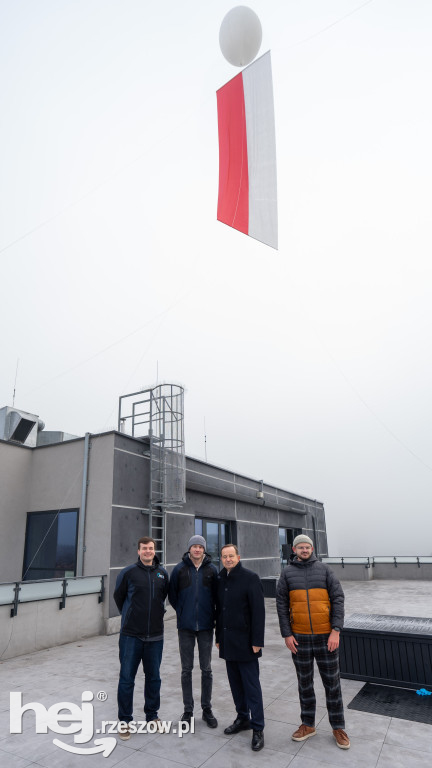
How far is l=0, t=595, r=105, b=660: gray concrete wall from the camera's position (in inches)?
303

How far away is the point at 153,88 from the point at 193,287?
4.94 meters

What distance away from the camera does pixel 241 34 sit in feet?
25.3

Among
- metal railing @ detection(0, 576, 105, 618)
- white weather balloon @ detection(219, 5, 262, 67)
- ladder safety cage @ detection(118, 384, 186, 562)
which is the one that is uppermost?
white weather balloon @ detection(219, 5, 262, 67)

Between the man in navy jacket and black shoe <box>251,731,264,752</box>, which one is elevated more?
the man in navy jacket

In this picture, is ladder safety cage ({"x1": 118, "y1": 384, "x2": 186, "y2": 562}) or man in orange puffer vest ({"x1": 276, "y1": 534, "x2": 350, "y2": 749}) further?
ladder safety cage ({"x1": 118, "y1": 384, "x2": 186, "y2": 562})

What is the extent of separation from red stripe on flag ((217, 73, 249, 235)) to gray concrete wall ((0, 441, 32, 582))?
896 cm

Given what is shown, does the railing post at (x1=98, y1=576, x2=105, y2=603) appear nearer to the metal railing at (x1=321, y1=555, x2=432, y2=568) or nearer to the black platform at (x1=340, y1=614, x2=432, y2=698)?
the black platform at (x1=340, y1=614, x2=432, y2=698)

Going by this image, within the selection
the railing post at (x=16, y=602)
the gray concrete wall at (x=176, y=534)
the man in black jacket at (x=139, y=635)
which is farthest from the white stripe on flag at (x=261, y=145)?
the gray concrete wall at (x=176, y=534)

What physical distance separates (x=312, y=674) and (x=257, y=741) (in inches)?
30.6

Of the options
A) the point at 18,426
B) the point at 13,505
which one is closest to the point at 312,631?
the point at 13,505

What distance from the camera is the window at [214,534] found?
593 inches

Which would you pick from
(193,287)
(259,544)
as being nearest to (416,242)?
(193,287)

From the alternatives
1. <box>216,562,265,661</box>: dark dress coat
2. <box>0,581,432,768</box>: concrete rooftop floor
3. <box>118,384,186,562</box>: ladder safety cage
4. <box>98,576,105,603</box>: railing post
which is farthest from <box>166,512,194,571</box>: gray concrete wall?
<box>216,562,265,661</box>: dark dress coat

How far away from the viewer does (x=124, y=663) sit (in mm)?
4203
